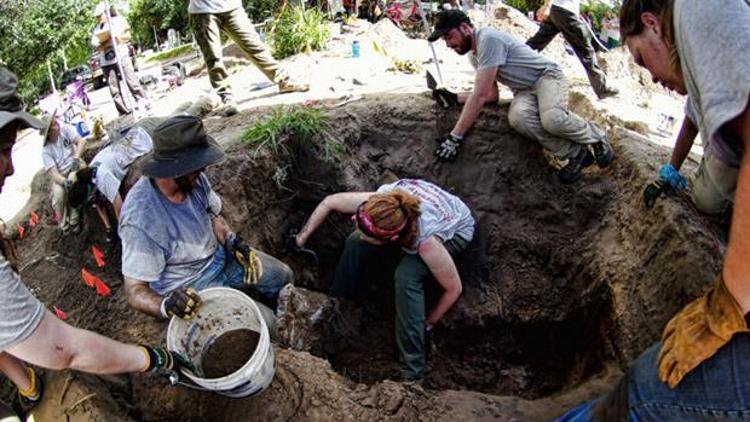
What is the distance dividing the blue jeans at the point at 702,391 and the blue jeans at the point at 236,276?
2295 millimetres

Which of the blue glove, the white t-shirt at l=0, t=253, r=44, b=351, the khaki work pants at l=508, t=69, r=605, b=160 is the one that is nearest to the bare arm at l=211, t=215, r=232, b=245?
the white t-shirt at l=0, t=253, r=44, b=351

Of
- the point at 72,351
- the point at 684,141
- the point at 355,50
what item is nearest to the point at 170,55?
the point at 355,50

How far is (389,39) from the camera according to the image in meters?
7.21

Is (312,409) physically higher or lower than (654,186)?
lower

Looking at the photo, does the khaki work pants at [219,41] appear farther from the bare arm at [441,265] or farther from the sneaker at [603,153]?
the sneaker at [603,153]

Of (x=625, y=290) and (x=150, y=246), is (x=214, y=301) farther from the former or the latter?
(x=625, y=290)

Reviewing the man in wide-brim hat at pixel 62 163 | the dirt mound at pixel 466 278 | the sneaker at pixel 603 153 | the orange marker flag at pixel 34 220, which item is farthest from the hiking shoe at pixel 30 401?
the sneaker at pixel 603 153

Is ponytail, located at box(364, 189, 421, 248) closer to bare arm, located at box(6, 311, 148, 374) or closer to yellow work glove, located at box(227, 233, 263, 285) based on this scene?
yellow work glove, located at box(227, 233, 263, 285)

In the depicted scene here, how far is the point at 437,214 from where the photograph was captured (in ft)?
10.6

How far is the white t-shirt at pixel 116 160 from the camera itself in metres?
3.83

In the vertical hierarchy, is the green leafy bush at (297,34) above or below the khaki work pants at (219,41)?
below

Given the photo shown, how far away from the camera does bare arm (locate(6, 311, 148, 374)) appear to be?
5.22ft

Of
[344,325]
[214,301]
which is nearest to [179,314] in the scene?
[214,301]

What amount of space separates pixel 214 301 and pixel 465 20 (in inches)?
115
